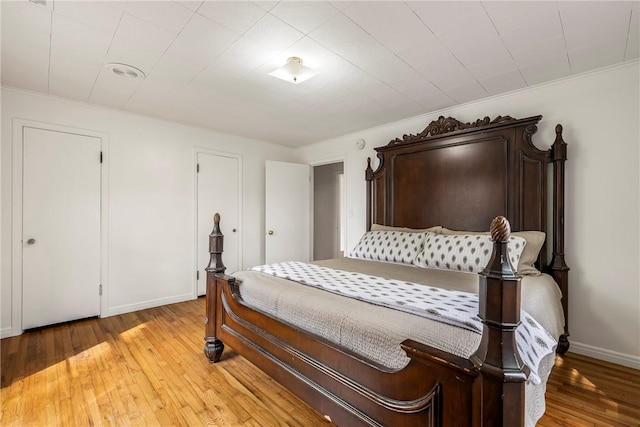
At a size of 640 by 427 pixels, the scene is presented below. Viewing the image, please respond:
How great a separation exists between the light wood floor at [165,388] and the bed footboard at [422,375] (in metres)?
0.24

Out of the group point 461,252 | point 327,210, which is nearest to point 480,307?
point 461,252

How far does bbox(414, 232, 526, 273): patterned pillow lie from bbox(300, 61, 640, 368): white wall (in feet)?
2.06

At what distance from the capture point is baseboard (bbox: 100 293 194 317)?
3.32 meters

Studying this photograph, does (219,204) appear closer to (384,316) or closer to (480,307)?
(384,316)

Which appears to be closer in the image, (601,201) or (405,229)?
(601,201)

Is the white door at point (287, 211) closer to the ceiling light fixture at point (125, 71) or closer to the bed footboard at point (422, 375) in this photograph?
the ceiling light fixture at point (125, 71)

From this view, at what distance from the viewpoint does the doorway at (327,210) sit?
5895 millimetres

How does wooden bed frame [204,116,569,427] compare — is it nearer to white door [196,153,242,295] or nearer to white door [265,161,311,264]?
white door [265,161,311,264]

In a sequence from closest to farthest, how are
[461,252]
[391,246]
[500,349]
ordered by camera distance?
[500,349], [461,252], [391,246]

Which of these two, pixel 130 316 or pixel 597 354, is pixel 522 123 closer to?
pixel 597 354

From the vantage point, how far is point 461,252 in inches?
96.2

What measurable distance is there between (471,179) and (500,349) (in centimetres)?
237

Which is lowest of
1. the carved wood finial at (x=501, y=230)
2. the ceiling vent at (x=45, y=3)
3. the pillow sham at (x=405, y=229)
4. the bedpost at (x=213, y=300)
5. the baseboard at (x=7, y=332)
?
the baseboard at (x=7, y=332)

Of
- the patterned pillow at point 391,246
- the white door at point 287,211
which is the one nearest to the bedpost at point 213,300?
the patterned pillow at point 391,246
